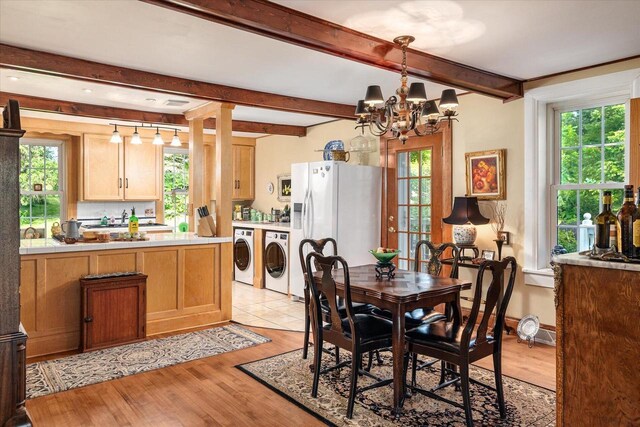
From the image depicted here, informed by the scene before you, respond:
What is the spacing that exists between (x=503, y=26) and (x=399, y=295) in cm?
182

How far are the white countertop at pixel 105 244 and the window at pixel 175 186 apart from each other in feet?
9.08

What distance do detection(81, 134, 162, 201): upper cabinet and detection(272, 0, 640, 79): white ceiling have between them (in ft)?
16.6

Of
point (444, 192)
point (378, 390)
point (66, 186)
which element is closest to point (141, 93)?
point (66, 186)

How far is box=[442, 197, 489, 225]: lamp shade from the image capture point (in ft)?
14.3

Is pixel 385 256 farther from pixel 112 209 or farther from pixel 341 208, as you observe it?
pixel 112 209

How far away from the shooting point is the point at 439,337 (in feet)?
8.90

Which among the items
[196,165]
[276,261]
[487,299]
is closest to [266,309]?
[276,261]

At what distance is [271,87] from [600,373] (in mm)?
3659

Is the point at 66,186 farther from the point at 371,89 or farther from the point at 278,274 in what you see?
the point at 371,89

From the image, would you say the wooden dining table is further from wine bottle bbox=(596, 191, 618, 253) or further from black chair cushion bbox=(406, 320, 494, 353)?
wine bottle bbox=(596, 191, 618, 253)

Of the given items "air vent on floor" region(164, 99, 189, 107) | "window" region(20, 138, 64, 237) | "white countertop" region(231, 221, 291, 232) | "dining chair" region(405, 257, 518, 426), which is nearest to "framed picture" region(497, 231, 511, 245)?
"dining chair" region(405, 257, 518, 426)

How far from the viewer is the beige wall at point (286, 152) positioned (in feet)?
20.7

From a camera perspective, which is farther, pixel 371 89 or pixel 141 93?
pixel 141 93

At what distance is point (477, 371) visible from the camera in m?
3.50
